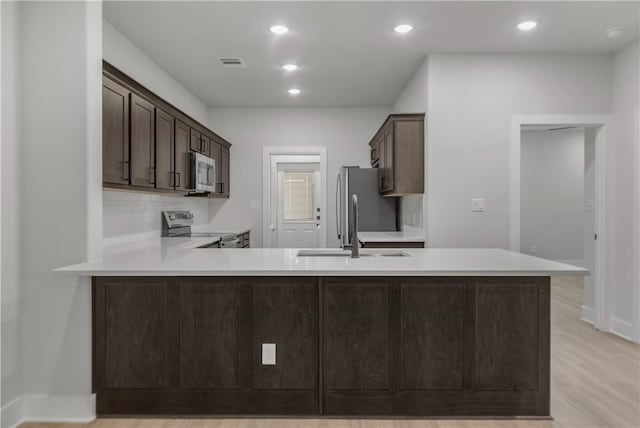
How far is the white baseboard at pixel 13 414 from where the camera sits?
2154mm

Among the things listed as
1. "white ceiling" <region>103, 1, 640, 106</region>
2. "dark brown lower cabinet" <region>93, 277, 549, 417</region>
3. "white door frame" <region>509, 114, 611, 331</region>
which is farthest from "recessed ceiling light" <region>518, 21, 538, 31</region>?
"dark brown lower cabinet" <region>93, 277, 549, 417</region>

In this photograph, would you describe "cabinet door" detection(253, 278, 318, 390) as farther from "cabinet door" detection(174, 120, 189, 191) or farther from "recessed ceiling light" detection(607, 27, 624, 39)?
Answer: "recessed ceiling light" detection(607, 27, 624, 39)

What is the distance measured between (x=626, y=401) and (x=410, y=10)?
9.56 ft

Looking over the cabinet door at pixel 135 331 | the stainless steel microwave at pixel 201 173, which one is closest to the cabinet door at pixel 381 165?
the stainless steel microwave at pixel 201 173

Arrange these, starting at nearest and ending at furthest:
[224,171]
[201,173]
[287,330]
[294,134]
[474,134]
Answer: [287,330] < [474,134] < [201,173] < [224,171] < [294,134]

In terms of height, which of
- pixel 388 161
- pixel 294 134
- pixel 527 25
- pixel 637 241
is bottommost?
pixel 637 241

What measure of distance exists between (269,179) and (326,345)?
4.14 metres

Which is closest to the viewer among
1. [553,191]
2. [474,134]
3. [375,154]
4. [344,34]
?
[344,34]

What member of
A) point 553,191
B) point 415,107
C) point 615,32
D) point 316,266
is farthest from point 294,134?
point 553,191

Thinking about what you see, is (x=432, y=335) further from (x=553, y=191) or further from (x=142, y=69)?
(x=553, y=191)

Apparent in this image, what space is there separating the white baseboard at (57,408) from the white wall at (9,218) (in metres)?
0.08

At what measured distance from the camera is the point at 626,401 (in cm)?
254

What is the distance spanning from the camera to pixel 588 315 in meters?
4.34

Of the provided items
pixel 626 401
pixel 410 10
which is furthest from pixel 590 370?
pixel 410 10
